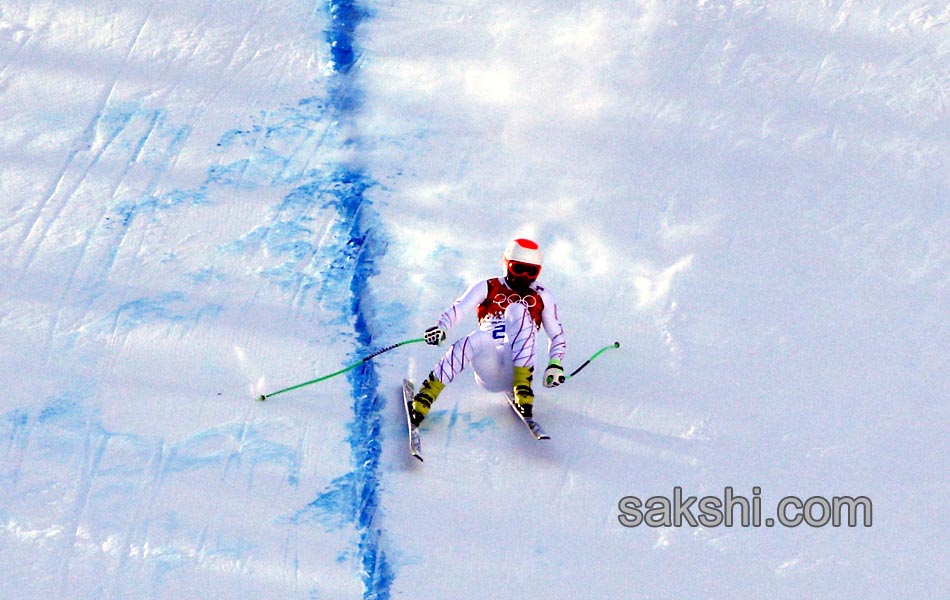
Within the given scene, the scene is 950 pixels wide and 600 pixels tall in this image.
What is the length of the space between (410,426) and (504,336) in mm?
559

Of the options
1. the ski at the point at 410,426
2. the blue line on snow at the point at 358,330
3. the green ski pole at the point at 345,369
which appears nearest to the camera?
the blue line on snow at the point at 358,330

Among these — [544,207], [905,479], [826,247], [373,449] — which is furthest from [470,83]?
[905,479]

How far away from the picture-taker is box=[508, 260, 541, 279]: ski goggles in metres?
6.73

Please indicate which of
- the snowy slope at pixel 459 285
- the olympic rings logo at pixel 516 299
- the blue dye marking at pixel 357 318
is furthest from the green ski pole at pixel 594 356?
the blue dye marking at pixel 357 318

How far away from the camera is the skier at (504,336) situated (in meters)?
6.80

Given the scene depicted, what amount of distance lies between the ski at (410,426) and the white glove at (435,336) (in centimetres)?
28

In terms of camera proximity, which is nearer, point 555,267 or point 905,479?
point 905,479

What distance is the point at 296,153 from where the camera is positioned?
8.20 metres

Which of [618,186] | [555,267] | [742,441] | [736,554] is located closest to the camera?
[736,554]

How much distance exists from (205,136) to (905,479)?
154 inches

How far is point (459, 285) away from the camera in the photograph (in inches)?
298

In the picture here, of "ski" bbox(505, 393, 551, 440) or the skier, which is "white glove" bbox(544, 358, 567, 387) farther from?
"ski" bbox(505, 393, 551, 440)

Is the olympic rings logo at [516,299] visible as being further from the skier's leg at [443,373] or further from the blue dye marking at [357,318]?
the blue dye marking at [357,318]

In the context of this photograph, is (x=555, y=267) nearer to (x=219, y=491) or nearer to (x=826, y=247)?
(x=826, y=247)
